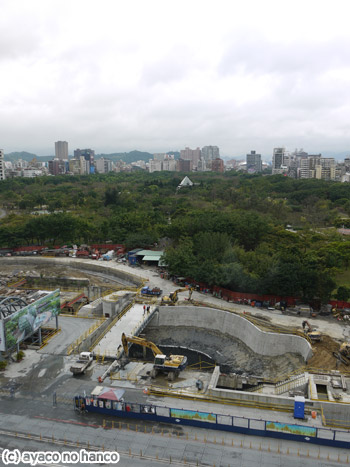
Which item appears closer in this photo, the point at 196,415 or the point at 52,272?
the point at 196,415

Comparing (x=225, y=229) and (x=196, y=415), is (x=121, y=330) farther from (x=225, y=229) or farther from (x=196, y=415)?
(x=225, y=229)

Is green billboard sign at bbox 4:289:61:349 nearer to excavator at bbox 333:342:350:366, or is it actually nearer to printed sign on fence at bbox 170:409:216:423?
printed sign on fence at bbox 170:409:216:423

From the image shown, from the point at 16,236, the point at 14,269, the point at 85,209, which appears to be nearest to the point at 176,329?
the point at 14,269

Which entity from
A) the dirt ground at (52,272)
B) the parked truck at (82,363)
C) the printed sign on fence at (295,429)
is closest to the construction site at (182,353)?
the parked truck at (82,363)

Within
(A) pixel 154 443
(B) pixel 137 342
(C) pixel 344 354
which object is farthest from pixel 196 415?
(C) pixel 344 354

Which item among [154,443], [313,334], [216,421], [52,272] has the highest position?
[216,421]

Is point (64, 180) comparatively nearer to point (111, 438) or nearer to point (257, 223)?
point (257, 223)

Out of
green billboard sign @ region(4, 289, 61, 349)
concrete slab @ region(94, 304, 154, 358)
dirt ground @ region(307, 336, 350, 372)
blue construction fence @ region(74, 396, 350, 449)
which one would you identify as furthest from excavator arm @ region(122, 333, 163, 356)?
dirt ground @ region(307, 336, 350, 372)

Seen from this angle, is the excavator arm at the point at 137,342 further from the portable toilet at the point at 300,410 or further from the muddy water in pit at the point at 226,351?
the portable toilet at the point at 300,410
